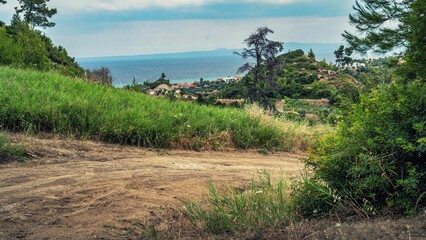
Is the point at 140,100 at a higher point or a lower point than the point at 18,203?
higher

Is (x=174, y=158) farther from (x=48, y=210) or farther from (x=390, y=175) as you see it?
(x=390, y=175)

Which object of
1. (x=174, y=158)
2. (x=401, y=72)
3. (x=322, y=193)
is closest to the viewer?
(x=322, y=193)

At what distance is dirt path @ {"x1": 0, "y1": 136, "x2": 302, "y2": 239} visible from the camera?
15.7ft

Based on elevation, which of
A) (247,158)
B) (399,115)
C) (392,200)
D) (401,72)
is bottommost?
(247,158)

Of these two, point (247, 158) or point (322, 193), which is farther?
point (247, 158)

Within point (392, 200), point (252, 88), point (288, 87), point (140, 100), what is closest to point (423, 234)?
point (392, 200)

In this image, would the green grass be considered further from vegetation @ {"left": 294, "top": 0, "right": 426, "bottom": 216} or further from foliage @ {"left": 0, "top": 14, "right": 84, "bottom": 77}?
foliage @ {"left": 0, "top": 14, "right": 84, "bottom": 77}

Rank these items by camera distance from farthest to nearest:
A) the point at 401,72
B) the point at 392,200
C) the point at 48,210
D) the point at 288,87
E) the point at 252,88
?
the point at 288,87 < the point at 252,88 < the point at 48,210 < the point at 401,72 < the point at 392,200

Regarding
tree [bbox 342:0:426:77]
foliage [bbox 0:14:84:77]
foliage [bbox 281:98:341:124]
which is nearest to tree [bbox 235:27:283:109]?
foliage [bbox 281:98:341:124]

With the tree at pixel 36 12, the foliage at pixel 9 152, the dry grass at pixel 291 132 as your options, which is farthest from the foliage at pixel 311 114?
the tree at pixel 36 12

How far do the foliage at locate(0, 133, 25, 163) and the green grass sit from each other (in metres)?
1.06

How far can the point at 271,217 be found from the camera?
3955 mm

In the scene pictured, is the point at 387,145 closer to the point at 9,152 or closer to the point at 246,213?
the point at 246,213

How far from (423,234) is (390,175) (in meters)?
0.73
